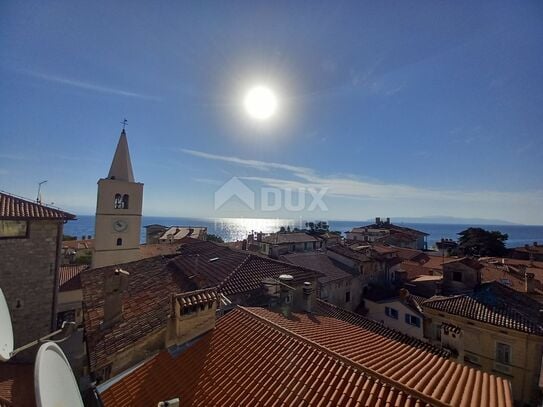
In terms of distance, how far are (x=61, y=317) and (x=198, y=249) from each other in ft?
41.8

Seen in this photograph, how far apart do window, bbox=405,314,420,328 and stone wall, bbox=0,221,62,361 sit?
2380cm

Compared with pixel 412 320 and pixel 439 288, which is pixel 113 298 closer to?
pixel 412 320

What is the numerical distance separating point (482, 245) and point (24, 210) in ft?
230

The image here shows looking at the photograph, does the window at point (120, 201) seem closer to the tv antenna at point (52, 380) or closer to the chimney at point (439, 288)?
the tv antenna at point (52, 380)

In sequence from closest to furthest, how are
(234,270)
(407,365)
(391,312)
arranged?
(407,365) < (234,270) < (391,312)

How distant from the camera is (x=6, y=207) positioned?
12.3 metres

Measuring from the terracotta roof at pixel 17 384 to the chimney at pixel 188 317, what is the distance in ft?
13.8

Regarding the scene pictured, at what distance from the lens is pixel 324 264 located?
28094 mm

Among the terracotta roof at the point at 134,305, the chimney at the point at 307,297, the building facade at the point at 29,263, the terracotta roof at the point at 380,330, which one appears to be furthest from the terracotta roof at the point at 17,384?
the terracotta roof at the point at 380,330

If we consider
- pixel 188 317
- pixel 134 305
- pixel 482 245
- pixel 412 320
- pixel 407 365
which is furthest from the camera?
pixel 482 245

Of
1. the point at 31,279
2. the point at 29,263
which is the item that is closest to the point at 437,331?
the point at 31,279

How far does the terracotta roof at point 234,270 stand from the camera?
10172mm

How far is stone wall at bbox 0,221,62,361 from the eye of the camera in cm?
1214

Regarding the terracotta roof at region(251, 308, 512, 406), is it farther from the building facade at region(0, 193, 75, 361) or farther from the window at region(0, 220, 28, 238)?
the window at region(0, 220, 28, 238)
